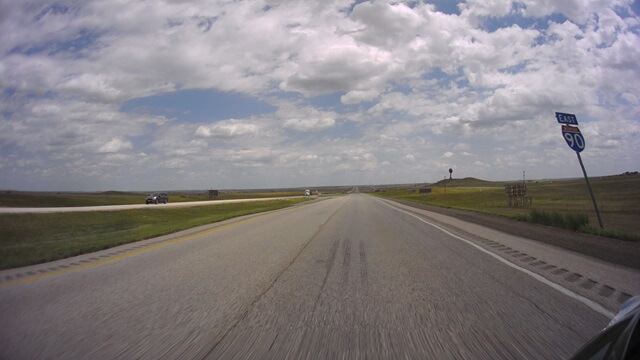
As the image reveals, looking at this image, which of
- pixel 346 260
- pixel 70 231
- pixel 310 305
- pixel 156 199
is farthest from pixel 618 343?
pixel 156 199

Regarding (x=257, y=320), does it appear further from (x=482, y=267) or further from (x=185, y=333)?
(x=482, y=267)

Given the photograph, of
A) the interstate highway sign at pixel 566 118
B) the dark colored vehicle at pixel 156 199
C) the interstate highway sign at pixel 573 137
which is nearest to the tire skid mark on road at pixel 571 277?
the interstate highway sign at pixel 573 137

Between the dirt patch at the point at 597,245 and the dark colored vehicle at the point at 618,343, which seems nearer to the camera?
the dark colored vehicle at the point at 618,343

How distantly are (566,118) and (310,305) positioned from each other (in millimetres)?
15339

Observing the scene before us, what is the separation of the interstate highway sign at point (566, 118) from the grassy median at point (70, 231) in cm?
1628

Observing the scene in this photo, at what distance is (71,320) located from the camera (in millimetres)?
5289

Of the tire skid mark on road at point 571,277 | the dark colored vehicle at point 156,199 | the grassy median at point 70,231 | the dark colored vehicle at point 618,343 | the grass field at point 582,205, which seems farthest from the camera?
the dark colored vehicle at point 156,199

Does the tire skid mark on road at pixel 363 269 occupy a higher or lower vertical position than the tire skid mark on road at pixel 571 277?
higher

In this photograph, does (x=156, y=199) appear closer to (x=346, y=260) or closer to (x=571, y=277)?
(x=346, y=260)

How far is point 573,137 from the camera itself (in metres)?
16.8

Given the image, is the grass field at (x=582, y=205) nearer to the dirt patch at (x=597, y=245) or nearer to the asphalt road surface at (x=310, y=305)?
the dirt patch at (x=597, y=245)

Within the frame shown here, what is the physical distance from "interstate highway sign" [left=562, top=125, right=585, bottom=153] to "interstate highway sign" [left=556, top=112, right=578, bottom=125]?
0.65ft

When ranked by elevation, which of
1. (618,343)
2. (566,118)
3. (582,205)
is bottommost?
(582,205)

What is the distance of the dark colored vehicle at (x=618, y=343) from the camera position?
194 centimetres
